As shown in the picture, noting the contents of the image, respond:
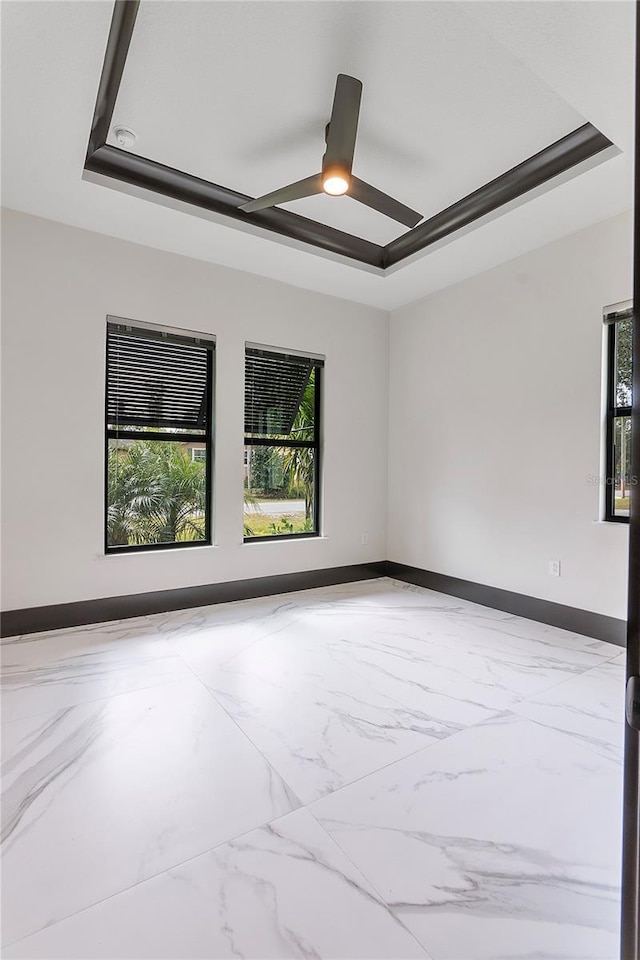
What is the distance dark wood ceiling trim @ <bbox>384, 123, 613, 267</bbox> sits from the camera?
8.37ft

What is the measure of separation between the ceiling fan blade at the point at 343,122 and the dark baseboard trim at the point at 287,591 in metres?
3.03

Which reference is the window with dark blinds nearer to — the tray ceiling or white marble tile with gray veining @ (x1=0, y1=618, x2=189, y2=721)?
the tray ceiling

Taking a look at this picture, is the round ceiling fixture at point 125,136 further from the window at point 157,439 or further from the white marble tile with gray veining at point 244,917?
the white marble tile with gray veining at point 244,917

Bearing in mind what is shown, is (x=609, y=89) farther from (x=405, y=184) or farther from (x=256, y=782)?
(x=256, y=782)

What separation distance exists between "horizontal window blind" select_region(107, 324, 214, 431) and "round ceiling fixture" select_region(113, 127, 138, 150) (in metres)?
1.19

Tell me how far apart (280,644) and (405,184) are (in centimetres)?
306

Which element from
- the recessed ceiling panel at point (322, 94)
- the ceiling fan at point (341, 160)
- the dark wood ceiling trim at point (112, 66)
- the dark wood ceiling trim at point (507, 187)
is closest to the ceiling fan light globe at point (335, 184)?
the ceiling fan at point (341, 160)

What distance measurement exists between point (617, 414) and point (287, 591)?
2902 mm

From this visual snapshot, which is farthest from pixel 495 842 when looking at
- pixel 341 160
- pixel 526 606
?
pixel 341 160

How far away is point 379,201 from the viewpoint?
2674 millimetres

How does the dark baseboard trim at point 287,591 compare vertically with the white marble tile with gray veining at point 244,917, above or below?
above

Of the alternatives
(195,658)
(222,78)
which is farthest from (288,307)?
(195,658)

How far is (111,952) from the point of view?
3.62ft

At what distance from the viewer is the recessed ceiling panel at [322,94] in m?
1.95
